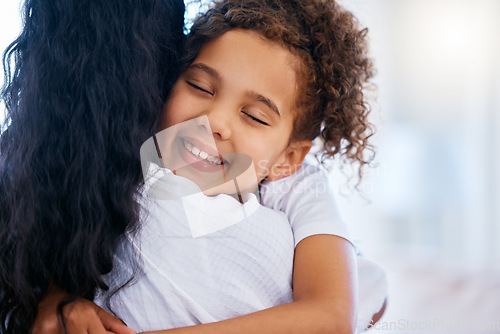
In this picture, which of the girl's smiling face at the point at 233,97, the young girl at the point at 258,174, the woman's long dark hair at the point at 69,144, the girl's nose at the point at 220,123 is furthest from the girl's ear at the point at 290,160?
the woman's long dark hair at the point at 69,144

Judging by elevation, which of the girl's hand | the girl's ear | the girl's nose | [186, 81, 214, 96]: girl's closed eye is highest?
[186, 81, 214, 96]: girl's closed eye

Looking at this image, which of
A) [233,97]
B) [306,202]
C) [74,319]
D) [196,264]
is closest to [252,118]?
[233,97]

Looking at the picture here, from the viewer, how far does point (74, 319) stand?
64 centimetres

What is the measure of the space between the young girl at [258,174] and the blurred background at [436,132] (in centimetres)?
171

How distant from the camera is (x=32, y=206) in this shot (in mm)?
632

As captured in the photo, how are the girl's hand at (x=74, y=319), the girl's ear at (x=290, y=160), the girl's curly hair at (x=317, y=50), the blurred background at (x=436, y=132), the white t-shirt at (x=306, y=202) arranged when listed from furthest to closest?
the blurred background at (x=436, y=132) < the girl's ear at (x=290, y=160) < the girl's curly hair at (x=317, y=50) < the white t-shirt at (x=306, y=202) < the girl's hand at (x=74, y=319)

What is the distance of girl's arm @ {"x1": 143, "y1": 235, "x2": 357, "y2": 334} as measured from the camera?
2.22 feet

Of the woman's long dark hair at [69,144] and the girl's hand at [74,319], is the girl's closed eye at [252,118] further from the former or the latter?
the girl's hand at [74,319]

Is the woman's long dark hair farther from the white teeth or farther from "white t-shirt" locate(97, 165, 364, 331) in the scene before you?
the white teeth

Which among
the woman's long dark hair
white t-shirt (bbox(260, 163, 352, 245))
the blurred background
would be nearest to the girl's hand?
→ the woman's long dark hair

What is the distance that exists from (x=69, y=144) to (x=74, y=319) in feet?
0.80

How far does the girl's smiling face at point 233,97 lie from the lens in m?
0.91

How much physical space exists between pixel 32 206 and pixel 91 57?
0.77 ft

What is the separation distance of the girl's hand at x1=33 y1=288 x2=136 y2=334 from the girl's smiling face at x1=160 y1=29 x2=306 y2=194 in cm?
37
